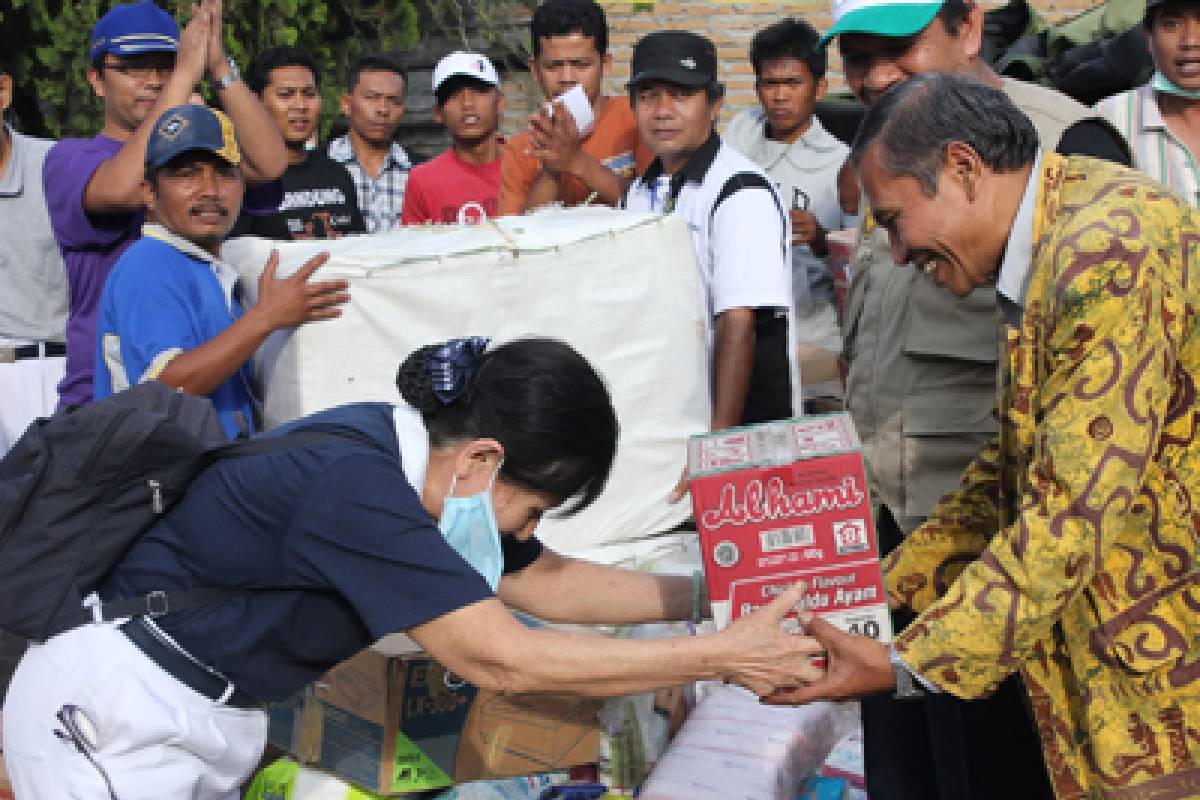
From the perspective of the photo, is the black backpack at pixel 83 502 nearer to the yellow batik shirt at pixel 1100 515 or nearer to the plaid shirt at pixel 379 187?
the yellow batik shirt at pixel 1100 515

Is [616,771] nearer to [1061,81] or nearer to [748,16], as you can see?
[1061,81]

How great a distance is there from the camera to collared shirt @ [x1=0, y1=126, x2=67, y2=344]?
455cm

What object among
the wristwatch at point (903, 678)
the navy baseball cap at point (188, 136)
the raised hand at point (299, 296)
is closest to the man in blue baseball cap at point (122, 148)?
the navy baseball cap at point (188, 136)

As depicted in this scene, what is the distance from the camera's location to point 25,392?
14.9ft

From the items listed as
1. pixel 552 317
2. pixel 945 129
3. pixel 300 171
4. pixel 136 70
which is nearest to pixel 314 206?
pixel 300 171

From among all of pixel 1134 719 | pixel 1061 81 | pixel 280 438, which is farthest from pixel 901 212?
pixel 1061 81

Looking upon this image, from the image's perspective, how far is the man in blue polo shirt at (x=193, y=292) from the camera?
358cm

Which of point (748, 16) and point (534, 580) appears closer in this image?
point (534, 580)

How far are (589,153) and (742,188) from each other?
3.26ft

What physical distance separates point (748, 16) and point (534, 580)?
6986 millimetres

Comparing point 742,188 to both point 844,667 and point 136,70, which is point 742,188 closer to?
point 136,70

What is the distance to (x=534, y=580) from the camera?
307 centimetres

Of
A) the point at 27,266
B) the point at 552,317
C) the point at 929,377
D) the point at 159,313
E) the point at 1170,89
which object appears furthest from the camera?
the point at 27,266

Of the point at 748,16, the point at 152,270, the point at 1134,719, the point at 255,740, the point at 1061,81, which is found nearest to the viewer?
the point at 1134,719
